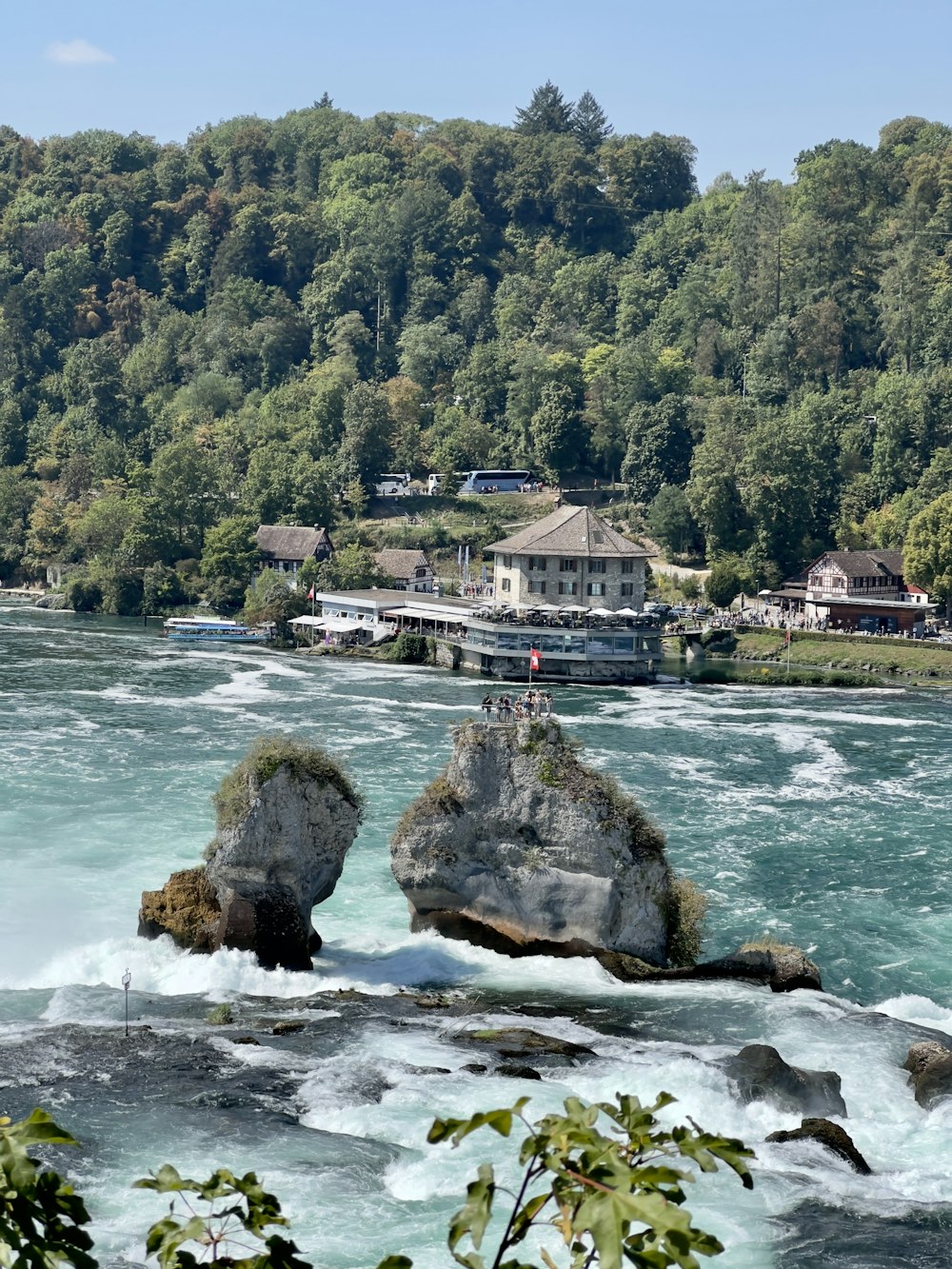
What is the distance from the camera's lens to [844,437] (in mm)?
126188

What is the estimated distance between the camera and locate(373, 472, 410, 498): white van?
13875 cm

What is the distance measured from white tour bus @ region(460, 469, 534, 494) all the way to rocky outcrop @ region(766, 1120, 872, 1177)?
113653 millimetres

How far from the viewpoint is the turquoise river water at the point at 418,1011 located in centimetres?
2286

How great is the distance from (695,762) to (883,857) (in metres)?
14.8

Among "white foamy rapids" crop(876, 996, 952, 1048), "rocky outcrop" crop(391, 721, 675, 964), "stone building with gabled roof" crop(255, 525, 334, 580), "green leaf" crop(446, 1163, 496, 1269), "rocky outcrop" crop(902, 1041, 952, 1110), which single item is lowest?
"white foamy rapids" crop(876, 996, 952, 1048)

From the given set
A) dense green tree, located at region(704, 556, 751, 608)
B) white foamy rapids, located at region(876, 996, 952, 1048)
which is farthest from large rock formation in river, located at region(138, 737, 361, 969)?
dense green tree, located at region(704, 556, 751, 608)

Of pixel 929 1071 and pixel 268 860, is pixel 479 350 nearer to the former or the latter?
pixel 268 860

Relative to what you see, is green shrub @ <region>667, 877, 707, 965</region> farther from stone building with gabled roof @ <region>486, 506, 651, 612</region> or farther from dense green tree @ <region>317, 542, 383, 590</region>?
dense green tree @ <region>317, 542, 383, 590</region>

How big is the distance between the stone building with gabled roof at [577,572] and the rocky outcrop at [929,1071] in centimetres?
6731

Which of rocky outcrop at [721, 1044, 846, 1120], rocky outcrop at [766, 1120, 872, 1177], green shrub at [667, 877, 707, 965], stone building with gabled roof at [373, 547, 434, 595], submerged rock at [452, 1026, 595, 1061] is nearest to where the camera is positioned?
rocky outcrop at [766, 1120, 872, 1177]

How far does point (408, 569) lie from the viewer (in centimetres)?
11412

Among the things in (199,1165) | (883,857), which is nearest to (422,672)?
(883,857)

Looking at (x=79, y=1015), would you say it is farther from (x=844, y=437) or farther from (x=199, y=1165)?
(x=844, y=437)

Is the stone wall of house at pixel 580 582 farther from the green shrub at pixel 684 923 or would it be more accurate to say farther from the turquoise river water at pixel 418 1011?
the green shrub at pixel 684 923
